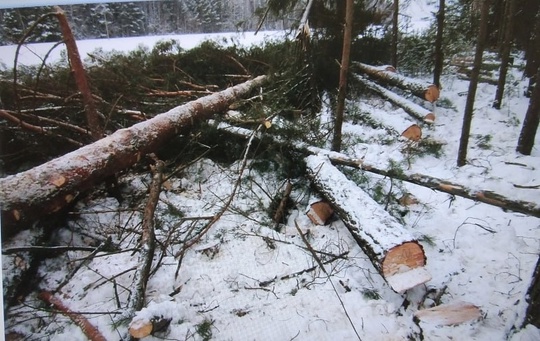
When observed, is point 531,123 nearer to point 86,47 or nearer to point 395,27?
point 395,27

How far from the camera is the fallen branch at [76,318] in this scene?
1.68 metres

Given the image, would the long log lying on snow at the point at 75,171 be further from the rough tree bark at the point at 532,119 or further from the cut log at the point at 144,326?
the rough tree bark at the point at 532,119

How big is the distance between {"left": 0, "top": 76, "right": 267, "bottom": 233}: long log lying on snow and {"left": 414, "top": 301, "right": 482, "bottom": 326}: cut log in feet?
7.84

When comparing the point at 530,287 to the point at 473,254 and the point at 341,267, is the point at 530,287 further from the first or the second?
the point at 341,267

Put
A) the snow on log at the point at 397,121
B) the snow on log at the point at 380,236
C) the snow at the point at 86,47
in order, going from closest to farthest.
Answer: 1. the snow on log at the point at 380,236
2. the snow at the point at 86,47
3. the snow on log at the point at 397,121

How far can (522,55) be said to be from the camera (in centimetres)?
187

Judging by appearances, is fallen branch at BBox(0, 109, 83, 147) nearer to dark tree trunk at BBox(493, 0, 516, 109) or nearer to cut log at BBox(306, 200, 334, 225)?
cut log at BBox(306, 200, 334, 225)

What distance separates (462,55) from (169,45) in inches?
104

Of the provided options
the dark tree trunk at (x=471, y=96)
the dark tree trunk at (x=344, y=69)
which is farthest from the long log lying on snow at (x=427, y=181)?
the dark tree trunk at (x=344, y=69)

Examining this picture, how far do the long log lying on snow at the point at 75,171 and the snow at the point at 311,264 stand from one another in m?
0.23

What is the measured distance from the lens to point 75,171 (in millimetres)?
2213

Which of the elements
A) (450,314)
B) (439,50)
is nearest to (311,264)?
(450,314)

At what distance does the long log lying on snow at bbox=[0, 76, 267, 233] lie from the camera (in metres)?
1.97

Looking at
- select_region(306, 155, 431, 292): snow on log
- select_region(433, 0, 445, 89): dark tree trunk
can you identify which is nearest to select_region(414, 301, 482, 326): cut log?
select_region(306, 155, 431, 292): snow on log
